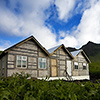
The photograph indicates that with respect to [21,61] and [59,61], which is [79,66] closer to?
[59,61]

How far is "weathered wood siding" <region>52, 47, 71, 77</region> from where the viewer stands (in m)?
16.5

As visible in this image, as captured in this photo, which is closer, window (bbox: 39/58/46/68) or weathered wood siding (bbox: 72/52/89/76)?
window (bbox: 39/58/46/68)

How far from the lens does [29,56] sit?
1352 cm

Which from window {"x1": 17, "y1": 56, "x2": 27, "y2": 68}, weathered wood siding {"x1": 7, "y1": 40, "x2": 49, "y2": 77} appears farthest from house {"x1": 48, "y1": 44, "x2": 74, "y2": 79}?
window {"x1": 17, "y1": 56, "x2": 27, "y2": 68}

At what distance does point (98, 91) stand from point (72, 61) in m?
17.3

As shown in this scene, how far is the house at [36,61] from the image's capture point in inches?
481

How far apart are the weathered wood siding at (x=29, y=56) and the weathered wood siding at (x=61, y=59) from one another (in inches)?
86.4

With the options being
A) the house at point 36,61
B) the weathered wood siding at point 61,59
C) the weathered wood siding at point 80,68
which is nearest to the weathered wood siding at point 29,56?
the house at point 36,61

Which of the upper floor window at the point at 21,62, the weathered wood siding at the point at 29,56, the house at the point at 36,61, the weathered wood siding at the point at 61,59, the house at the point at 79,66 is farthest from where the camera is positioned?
the house at the point at 79,66

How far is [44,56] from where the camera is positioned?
591 inches

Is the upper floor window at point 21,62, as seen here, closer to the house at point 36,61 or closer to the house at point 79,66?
the house at point 36,61

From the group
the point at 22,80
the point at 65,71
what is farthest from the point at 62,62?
the point at 22,80

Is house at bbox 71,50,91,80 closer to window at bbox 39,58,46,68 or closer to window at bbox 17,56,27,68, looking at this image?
window at bbox 39,58,46,68

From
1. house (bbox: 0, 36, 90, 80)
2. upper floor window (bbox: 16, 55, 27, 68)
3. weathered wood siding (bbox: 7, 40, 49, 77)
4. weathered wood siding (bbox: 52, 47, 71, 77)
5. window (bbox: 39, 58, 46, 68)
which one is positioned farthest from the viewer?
weathered wood siding (bbox: 52, 47, 71, 77)
